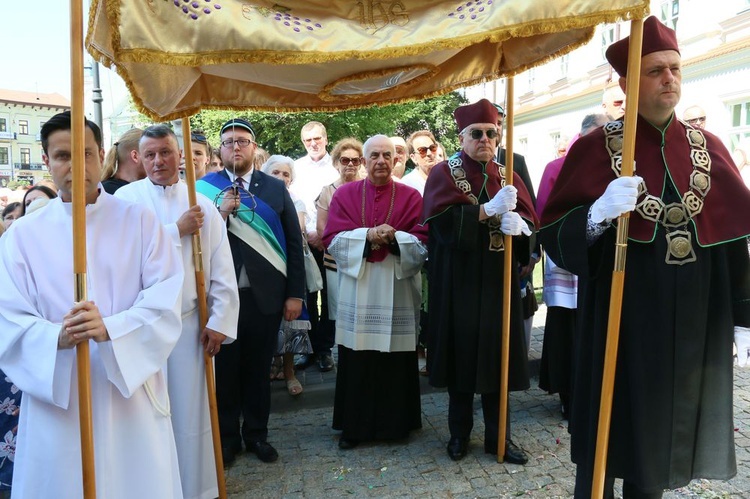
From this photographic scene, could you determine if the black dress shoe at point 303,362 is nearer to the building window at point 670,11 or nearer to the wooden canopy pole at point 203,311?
the wooden canopy pole at point 203,311

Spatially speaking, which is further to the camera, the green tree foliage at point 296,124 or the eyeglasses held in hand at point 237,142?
the green tree foliage at point 296,124

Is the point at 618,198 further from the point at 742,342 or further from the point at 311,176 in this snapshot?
the point at 311,176

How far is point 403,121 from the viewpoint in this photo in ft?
82.1

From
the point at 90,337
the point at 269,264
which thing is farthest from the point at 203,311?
the point at 90,337

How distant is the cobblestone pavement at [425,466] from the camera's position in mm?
3691

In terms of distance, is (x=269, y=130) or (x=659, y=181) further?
(x=269, y=130)

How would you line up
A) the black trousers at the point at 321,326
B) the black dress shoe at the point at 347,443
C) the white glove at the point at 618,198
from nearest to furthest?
the white glove at the point at 618,198, the black dress shoe at the point at 347,443, the black trousers at the point at 321,326

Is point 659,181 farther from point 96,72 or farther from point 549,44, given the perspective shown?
point 96,72

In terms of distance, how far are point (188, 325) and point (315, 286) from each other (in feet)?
5.48

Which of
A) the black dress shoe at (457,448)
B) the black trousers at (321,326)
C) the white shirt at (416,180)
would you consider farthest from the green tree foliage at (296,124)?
the black dress shoe at (457,448)

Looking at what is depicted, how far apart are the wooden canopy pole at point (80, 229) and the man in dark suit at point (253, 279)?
1762 millimetres

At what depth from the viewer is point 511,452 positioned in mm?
4039

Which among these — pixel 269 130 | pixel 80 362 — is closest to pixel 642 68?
pixel 80 362

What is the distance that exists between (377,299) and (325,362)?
5.93ft
